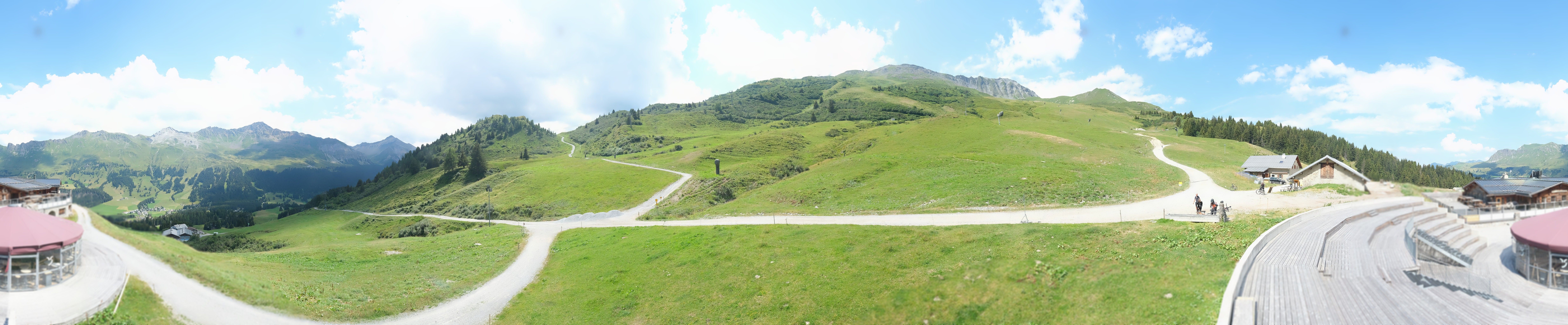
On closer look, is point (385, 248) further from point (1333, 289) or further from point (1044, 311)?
point (1333, 289)

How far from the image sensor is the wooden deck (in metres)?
9.96

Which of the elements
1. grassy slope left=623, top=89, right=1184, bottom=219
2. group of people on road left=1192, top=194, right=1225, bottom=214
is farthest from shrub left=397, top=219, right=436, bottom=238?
group of people on road left=1192, top=194, right=1225, bottom=214

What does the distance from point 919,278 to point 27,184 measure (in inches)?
841

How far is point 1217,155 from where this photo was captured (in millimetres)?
62594

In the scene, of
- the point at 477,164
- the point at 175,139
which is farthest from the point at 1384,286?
the point at 175,139

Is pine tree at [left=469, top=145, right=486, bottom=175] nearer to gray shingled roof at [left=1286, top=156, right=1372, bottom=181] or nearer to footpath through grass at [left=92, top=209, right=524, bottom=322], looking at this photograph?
footpath through grass at [left=92, top=209, right=524, bottom=322]

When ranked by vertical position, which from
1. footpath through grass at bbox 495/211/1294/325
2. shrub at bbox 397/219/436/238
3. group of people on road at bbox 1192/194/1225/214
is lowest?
shrub at bbox 397/219/436/238

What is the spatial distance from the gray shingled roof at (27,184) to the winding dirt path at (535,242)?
615 millimetres

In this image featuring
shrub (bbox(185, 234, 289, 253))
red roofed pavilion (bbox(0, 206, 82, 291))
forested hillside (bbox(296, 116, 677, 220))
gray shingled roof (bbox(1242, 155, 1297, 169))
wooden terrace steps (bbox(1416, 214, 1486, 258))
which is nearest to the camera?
red roofed pavilion (bbox(0, 206, 82, 291))

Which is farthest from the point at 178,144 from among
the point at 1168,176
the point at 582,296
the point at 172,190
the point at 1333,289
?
the point at 1168,176

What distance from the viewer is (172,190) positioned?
1029 inches

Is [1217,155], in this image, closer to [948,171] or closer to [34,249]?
[948,171]

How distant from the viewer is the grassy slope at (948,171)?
3628 cm

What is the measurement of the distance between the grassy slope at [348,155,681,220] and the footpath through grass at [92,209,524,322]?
28.0 m
